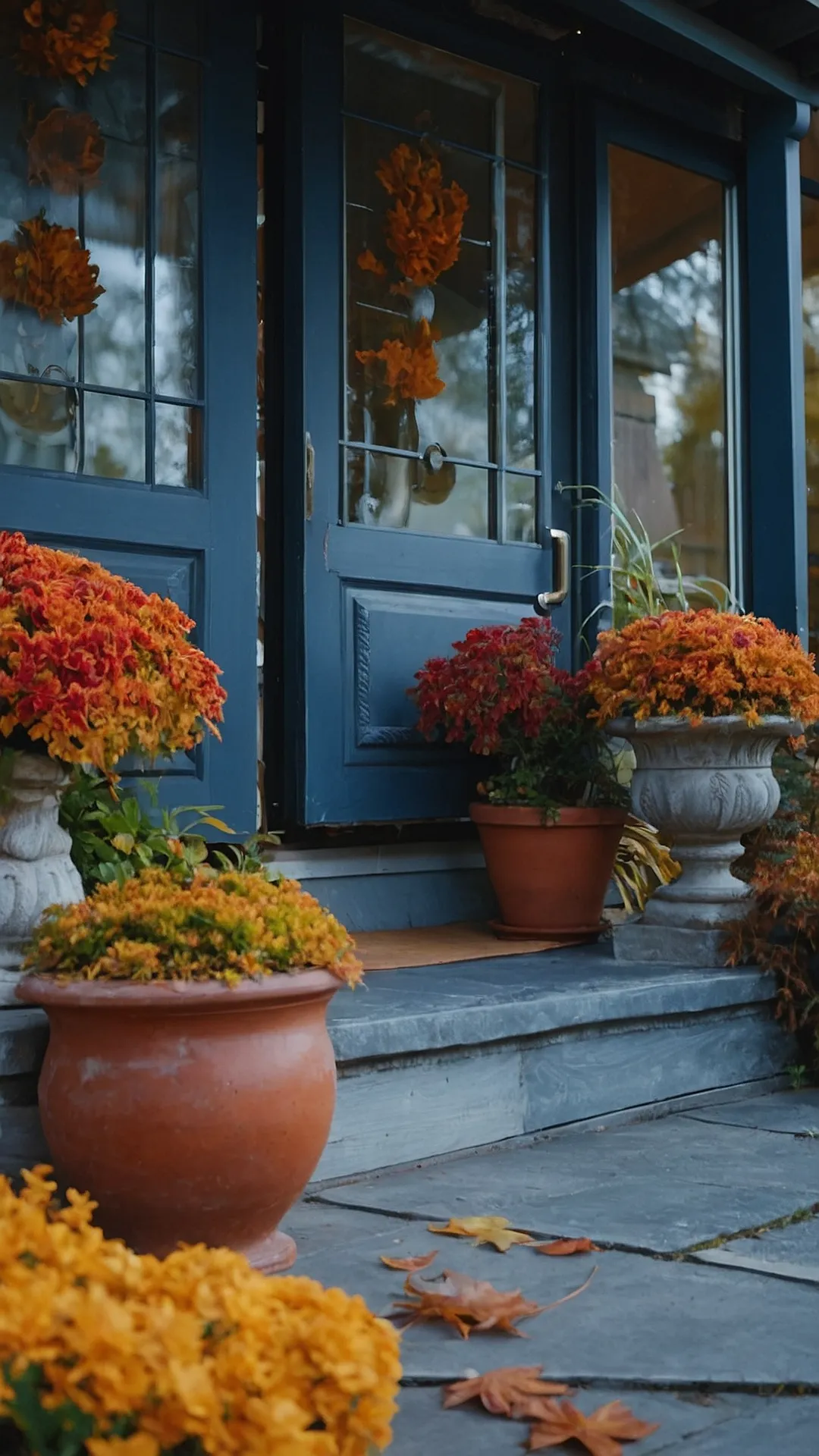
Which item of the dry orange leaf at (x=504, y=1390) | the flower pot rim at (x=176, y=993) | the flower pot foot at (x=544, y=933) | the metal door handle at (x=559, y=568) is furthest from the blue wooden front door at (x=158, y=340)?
the dry orange leaf at (x=504, y=1390)

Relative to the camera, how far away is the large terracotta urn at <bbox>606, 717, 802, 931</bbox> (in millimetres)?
3453

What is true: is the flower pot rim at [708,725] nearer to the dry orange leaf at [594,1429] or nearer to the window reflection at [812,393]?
the dry orange leaf at [594,1429]

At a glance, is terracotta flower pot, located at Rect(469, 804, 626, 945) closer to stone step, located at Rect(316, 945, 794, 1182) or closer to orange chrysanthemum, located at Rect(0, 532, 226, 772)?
stone step, located at Rect(316, 945, 794, 1182)

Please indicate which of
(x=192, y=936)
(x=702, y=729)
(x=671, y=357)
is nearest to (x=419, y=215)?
(x=671, y=357)

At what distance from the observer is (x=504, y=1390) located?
5.43 ft

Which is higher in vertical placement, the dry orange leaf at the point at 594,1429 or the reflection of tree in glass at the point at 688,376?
the reflection of tree in glass at the point at 688,376

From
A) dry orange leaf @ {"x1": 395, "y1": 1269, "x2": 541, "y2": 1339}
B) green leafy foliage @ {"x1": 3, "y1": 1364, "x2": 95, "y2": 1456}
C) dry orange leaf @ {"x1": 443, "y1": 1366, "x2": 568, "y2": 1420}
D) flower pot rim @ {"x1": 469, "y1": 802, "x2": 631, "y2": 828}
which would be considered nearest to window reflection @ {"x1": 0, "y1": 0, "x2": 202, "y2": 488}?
flower pot rim @ {"x1": 469, "y1": 802, "x2": 631, "y2": 828}

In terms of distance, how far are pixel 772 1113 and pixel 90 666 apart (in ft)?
5.86

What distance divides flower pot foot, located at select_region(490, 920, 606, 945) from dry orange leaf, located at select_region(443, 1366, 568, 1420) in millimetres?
2051

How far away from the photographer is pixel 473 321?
4137 mm

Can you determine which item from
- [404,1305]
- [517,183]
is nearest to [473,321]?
[517,183]

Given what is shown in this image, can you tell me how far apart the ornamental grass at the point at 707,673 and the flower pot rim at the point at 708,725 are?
0.6 inches

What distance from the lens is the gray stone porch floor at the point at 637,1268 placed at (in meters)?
1.62

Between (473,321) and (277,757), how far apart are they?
4.40 ft
